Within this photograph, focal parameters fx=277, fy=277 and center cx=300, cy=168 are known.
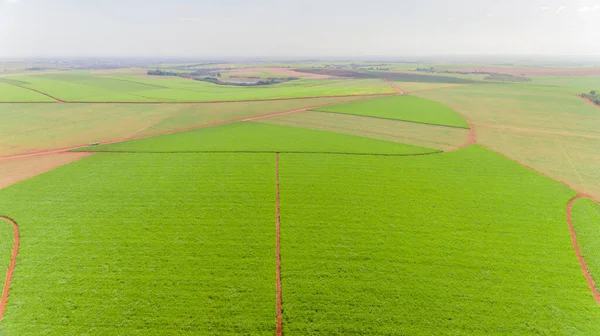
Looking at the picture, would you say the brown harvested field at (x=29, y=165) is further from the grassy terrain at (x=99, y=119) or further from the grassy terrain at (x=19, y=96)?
the grassy terrain at (x=19, y=96)

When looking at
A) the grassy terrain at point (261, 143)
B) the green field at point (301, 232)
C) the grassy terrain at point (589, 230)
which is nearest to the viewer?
the green field at point (301, 232)

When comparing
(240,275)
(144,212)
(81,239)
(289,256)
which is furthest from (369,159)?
(81,239)

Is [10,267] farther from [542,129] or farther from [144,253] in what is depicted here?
[542,129]

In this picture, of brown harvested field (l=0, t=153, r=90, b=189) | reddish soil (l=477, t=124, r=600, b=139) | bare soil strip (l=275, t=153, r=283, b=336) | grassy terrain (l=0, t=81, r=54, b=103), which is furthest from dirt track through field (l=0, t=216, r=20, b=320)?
grassy terrain (l=0, t=81, r=54, b=103)

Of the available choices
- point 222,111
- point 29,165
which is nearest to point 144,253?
point 29,165

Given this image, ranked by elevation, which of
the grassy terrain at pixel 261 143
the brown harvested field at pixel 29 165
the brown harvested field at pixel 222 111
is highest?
the brown harvested field at pixel 222 111

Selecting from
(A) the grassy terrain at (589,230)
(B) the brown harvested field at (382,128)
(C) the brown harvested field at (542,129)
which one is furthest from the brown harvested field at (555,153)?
(B) the brown harvested field at (382,128)
